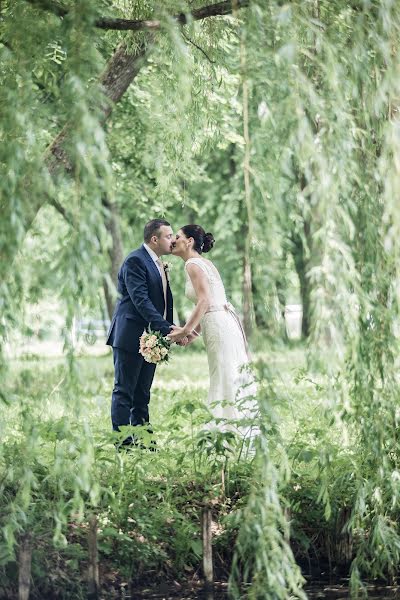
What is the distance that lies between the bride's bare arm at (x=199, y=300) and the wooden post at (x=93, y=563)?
8.28 feet

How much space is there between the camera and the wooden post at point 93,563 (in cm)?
586

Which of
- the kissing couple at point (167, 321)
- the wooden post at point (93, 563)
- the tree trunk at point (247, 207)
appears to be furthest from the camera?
the kissing couple at point (167, 321)

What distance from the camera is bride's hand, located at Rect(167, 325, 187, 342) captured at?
817 centimetres

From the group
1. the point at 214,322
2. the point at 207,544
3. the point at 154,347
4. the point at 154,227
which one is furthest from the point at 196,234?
the point at 207,544

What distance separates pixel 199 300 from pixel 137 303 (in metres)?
0.48

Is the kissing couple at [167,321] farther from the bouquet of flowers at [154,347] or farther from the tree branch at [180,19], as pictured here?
the tree branch at [180,19]

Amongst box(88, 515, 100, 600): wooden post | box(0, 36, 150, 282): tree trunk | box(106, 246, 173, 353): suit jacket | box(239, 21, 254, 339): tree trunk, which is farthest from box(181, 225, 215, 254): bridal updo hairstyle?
box(88, 515, 100, 600): wooden post

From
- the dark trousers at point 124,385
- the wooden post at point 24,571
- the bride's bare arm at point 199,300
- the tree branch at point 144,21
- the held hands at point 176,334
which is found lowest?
the wooden post at point 24,571

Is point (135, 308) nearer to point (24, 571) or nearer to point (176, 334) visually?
point (176, 334)

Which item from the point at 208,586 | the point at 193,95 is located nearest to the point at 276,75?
the point at 193,95

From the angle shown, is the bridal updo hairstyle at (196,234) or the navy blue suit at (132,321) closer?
the navy blue suit at (132,321)

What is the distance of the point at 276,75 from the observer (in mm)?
5324

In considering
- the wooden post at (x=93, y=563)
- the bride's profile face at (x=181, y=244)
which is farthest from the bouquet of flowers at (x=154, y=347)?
the wooden post at (x=93, y=563)

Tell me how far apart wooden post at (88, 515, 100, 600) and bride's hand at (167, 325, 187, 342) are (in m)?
2.49
